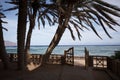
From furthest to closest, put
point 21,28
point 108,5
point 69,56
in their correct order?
point 69,56 → point 21,28 → point 108,5

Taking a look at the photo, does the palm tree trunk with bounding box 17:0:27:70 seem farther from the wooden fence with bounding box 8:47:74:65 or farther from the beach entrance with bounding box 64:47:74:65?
the beach entrance with bounding box 64:47:74:65

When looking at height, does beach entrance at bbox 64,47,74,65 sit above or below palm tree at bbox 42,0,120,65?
below

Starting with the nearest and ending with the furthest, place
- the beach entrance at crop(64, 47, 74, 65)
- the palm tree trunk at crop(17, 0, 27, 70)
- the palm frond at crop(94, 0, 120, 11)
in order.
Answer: the palm frond at crop(94, 0, 120, 11) → the palm tree trunk at crop(17, 0, 27, 70) → the beach entrance at crop(64, 47, 74, 65)

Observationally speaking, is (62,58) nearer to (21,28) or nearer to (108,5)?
(21,28)

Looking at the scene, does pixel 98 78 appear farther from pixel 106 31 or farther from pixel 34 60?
pixel 34 60

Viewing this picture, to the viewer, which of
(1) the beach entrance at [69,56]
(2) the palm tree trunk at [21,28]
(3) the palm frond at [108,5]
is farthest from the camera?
(1) the beach entrance at [69,56]

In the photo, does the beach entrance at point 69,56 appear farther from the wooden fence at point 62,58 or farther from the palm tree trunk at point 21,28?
the palm tree trunk at point 21,28

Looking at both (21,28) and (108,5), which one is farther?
(21,28)

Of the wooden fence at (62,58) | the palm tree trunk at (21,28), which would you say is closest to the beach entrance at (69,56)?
the wooden fence at (62,58)

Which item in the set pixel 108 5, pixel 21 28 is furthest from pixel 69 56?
pixel 108 5

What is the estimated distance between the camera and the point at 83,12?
39.1 ft

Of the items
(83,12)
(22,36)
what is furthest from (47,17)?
(22,36)

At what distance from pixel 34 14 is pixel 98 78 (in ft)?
21.5

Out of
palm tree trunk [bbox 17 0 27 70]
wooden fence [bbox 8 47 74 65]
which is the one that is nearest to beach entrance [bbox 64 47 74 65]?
wooden fence [bbox 8 47 74 65]
